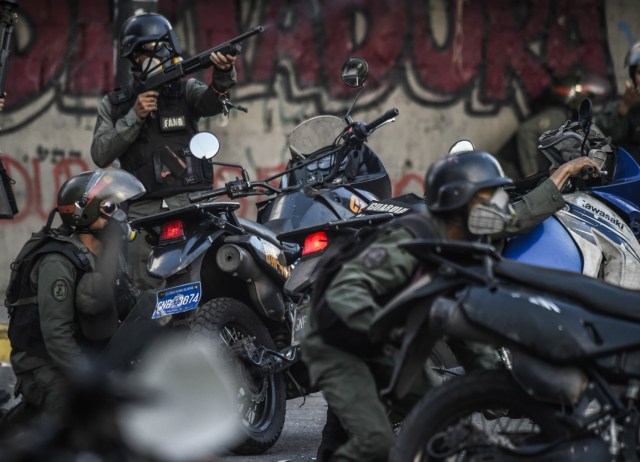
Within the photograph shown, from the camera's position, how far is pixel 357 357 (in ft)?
15.1

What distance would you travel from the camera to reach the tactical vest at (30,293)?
6035 mm

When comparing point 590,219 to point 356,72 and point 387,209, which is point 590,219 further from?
point 356,72

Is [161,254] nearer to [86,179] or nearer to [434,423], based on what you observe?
[86,179]

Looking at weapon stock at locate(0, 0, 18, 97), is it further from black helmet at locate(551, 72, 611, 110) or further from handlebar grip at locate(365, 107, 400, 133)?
black helmet at locate(551, 72, 611, 110)

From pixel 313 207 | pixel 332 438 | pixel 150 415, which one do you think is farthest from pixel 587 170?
pixel 150 415

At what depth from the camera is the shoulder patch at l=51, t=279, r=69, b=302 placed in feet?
19.5

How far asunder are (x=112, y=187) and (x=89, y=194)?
0.11 metres

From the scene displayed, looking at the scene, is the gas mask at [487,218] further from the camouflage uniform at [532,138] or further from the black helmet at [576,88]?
the camouflage uniform at [532,138]

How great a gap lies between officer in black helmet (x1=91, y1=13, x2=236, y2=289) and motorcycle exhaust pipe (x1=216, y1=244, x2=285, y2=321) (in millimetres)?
1346

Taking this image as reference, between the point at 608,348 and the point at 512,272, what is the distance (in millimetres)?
371

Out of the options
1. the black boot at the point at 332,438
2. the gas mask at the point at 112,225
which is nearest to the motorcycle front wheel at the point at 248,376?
the gas mask at the point at 112,225

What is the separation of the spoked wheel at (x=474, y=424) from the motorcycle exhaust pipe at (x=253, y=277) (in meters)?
2.48

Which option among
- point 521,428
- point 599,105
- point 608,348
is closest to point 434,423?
point 521,428

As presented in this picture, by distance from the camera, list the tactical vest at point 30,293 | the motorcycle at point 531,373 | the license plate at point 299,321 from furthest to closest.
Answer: the tactical vest at point 30,293, the license plate at point 299,321, the motorcycle at point 531,373
